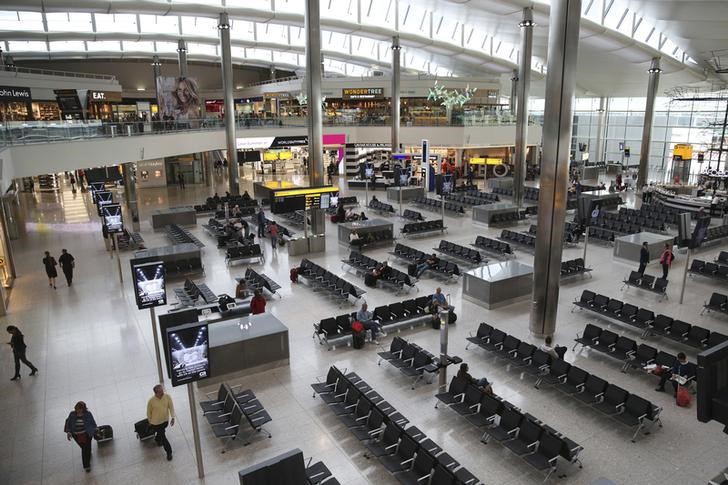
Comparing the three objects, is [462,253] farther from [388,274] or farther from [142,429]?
[142,429]

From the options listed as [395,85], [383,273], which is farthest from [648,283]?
[395,85]

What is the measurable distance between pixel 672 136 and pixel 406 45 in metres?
26.0

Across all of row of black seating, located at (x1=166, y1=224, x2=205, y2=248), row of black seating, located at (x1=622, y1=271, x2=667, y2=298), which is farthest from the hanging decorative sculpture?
row of black seating, located at (x1=622, y1=271, x2=667, y2=298)

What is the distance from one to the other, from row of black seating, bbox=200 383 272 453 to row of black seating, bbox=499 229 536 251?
14536 mm

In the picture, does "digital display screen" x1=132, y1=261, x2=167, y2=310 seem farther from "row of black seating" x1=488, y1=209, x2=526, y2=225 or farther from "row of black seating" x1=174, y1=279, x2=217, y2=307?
"row of black seating" x1=488, y1=209, x2=526, y2=225

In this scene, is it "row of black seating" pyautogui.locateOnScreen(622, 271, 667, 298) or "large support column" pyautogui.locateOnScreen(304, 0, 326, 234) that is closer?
"row of black seating" pyautogui.locateOnScreen(622, 271, 667, 298)

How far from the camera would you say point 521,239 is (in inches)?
850

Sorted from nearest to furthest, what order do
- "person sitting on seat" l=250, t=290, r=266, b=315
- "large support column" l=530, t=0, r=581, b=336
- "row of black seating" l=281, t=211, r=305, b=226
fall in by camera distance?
"large support column" l=530, t=0, r=581, b=336 < "person sitting on seat" l=250, t=290, r=266, b=315 < "row of black seating" l=281, t=211, r=305, b=226

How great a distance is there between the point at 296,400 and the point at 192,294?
681 centimetres

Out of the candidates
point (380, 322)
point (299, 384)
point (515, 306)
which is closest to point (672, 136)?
point (515, 306)

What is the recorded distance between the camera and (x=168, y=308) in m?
15.4

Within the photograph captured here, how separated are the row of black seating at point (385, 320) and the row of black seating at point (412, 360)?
160cm

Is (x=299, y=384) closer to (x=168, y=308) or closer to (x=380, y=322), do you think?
(x=380, y=322)

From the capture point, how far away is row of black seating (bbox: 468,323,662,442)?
8969 mm
